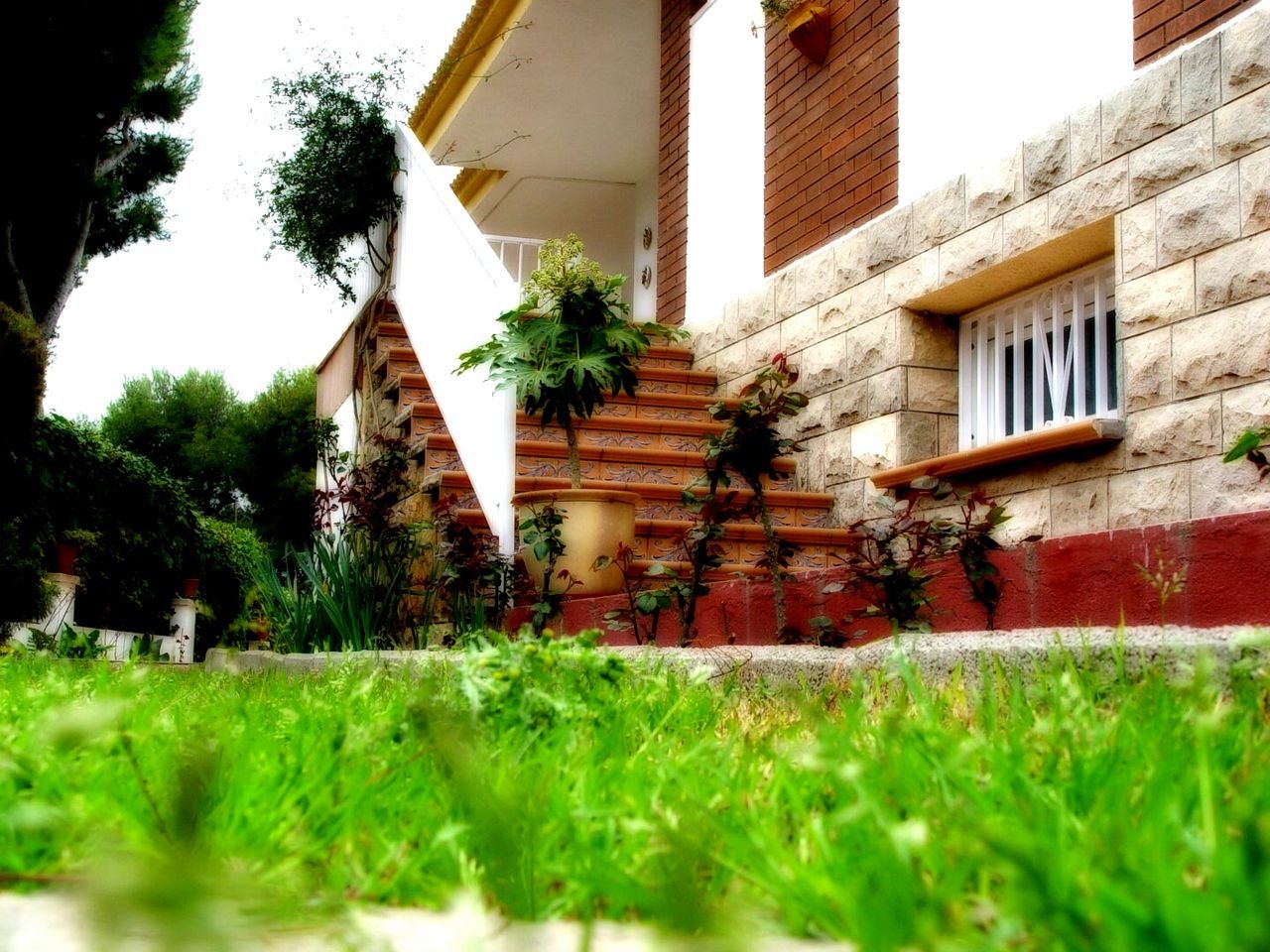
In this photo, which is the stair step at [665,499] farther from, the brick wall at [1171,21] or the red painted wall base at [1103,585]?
the brick wall at [1171,21]

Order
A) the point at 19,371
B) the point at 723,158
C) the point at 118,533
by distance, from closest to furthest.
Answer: the point at 723,158 → the point at 19,371 → the point at 118,533

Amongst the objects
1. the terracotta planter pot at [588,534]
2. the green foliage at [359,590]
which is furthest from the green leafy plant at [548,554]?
the green foliage at [359,590]

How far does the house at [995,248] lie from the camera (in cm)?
431

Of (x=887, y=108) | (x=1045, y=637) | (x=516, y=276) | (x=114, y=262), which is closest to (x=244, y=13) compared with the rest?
(x=516, y=276)

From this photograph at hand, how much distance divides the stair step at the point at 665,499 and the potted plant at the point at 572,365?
428 mm

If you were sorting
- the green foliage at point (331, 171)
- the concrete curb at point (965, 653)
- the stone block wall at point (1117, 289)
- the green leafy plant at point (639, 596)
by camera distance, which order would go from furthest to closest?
the green foliage at point (331, 171) → the green leafy plant at point (639, 596) → the stone block wall at point (1117, 289) → the concrete curb at point (965, 653)

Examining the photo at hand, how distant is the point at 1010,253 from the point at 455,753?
4.82 meters

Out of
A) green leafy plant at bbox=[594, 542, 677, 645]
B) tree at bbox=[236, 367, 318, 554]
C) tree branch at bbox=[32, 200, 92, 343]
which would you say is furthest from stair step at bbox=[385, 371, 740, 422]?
tree at bbox=[236, 367, 318, 554]

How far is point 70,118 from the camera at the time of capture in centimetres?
1503

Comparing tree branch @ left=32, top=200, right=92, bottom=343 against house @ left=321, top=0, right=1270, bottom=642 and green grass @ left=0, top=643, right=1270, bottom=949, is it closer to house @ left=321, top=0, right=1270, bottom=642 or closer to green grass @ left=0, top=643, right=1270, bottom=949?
house @ left=321, top=0, right=1270, bottom=642

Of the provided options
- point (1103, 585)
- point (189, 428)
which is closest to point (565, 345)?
point (1103, 585)

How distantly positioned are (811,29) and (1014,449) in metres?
3.19

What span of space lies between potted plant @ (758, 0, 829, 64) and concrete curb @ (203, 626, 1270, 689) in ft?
14.6

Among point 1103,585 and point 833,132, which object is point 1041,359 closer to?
point 833,132
